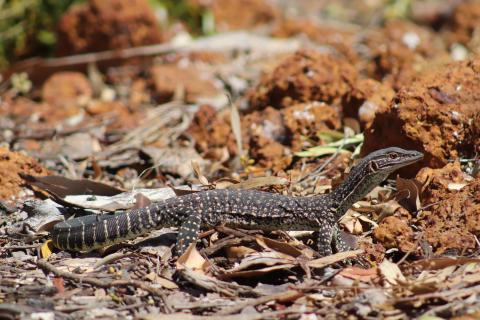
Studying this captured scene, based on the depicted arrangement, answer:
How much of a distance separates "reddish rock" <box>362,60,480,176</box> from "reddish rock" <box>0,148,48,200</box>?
446 cm

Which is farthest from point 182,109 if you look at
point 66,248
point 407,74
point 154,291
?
point 154,291

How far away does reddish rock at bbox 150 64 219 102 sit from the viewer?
45.2ft

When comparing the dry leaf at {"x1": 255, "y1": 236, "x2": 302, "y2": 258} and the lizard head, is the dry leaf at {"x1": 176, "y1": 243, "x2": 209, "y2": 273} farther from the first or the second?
the lizard head

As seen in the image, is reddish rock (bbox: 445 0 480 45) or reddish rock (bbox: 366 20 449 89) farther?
reddish rock (bbox: 445 0 480 45)

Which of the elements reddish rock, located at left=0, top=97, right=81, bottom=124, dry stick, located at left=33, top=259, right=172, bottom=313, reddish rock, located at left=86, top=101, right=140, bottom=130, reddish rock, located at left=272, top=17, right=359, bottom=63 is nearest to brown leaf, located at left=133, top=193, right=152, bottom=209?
dry stick, located at left=33, top=259, right=172, bottom=313

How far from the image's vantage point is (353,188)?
24.6ft

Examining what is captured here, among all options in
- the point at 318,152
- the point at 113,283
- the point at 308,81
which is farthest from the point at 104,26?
the point at 113,283

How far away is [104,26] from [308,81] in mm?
6041

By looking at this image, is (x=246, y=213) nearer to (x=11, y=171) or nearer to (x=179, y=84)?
(x=11, y=171)

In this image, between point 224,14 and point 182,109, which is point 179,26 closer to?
point 224,14

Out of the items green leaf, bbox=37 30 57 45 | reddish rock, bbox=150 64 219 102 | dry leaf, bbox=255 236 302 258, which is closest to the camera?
dry leaf, bbox=255 236 302 258

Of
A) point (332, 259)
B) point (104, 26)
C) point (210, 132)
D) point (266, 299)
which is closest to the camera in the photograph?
point (266, 299)

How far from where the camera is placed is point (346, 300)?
6160mm

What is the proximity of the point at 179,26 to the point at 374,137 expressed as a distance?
9007 mm
